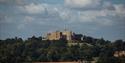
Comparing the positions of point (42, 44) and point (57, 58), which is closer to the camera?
point (57, 58)

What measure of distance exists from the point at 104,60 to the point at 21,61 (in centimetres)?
557

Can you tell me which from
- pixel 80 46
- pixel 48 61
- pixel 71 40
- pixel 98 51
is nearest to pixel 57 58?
pixel 48 61

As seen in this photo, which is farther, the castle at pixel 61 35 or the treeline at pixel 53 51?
the castle at pixel 61 35

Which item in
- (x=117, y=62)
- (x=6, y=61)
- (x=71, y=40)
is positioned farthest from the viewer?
(x=71, y=40)

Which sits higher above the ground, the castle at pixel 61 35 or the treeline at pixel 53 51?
the castle at pixel 61 35

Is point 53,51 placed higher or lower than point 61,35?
lower

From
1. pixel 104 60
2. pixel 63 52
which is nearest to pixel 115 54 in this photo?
pixel 63 52

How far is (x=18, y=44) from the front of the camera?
37938mm

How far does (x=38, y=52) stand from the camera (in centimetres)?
3609

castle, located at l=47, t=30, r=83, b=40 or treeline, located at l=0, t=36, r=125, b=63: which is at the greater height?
castle, located at l=47, t=30, r=83, b=40

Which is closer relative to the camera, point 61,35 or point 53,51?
point 53,51

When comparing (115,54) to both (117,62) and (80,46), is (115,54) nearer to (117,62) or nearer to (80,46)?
(80,46)

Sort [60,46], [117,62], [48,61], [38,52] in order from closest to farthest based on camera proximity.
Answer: [117,62]
[48,61]
[38,52]
[60,46]

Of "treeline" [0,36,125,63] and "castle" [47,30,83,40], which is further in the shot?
"castle" [47,30,83,40]
